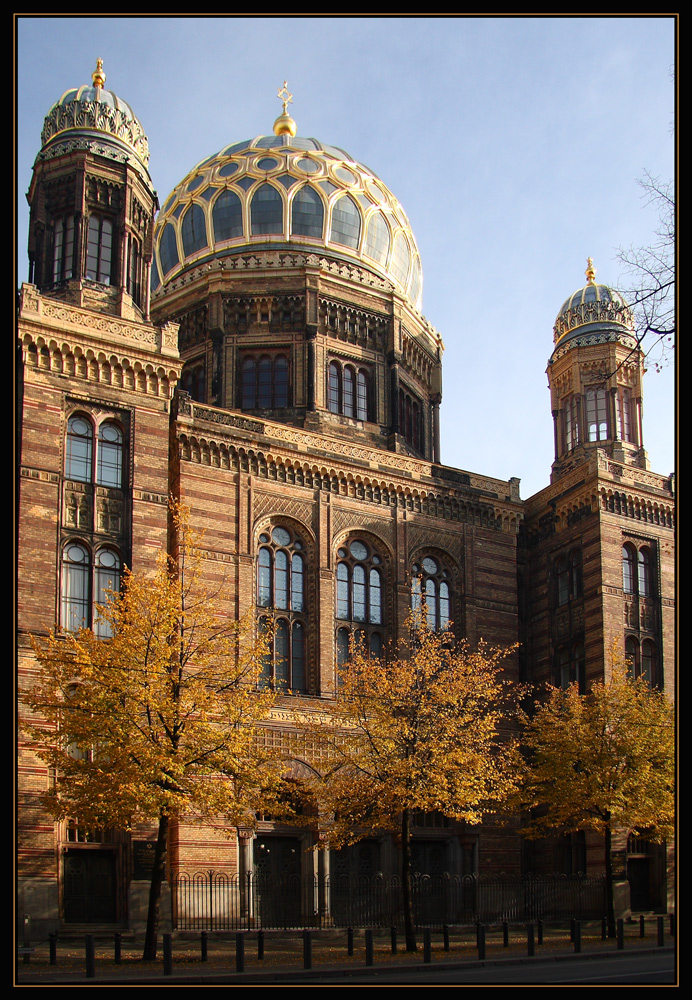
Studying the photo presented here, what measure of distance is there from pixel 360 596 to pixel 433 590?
3.02 meters

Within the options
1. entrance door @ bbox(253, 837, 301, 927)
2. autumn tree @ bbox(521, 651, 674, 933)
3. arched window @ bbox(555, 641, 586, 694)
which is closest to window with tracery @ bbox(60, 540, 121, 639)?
entrance door @ bbox(253, 837, 301, 927)

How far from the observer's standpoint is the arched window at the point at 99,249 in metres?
38.3

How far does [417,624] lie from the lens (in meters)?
35.0

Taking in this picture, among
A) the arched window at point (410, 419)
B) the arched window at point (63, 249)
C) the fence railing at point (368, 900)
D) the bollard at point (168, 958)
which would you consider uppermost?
the arched window at point (63, 249)

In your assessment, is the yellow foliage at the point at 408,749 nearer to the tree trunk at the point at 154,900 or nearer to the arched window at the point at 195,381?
the tree trunk at the point at 154,900

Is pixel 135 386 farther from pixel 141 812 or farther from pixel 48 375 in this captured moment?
pixel 141 812

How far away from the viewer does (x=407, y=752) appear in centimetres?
3069

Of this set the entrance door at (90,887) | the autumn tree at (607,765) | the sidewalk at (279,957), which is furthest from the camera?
the autumn tree at (607,765)

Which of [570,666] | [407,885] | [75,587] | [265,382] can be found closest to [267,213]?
[265,382]

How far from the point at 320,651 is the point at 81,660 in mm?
12985

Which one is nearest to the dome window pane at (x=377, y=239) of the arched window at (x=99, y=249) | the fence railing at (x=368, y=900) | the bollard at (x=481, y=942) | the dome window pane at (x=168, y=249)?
the dome window pane at (x=168, y=249)

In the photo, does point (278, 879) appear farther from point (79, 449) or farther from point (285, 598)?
point (79, 449)

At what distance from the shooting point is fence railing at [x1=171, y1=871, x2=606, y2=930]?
32656 mm

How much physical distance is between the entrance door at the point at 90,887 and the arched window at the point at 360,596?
1096cm
